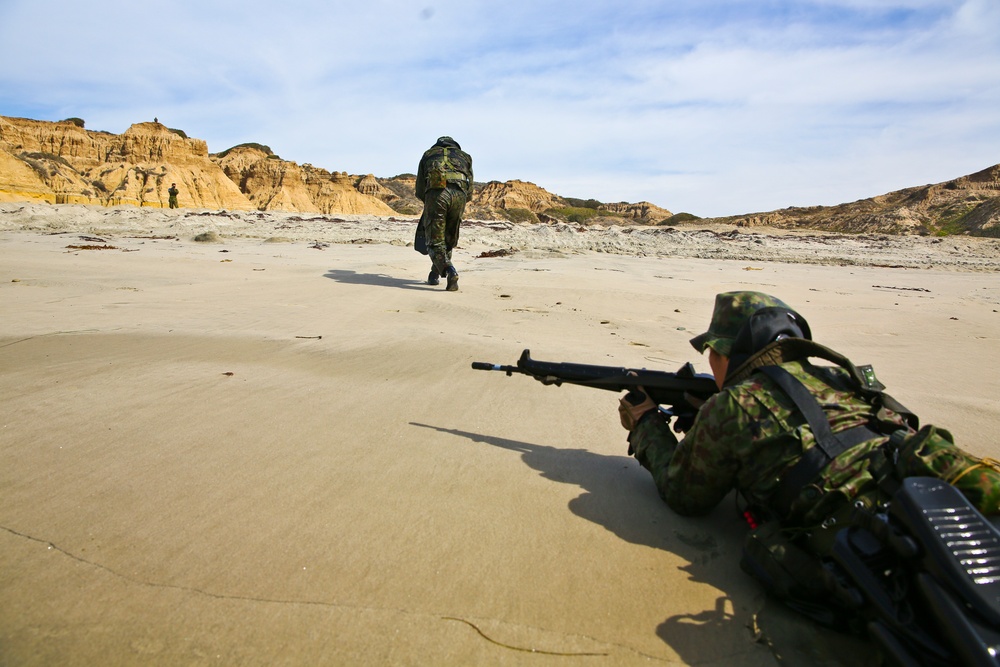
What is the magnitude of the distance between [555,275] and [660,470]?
21.9ft

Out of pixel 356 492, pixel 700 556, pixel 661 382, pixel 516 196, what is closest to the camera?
pixel 700 556

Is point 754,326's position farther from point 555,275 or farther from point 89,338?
point 555,275

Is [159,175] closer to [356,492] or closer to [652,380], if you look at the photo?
[356,492]

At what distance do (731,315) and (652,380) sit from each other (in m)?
0.37

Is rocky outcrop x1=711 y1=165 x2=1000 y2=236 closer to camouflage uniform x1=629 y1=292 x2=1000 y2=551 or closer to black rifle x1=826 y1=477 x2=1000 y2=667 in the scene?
camouflage uniform x1=629 y1=292 x2=1000 y2=551

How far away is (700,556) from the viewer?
168cm

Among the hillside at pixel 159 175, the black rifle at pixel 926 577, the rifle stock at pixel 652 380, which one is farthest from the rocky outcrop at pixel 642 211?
the black rifle at pixel 926 577

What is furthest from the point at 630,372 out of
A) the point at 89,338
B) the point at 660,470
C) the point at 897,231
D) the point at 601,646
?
the point at 897,231

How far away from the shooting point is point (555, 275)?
27.7ft

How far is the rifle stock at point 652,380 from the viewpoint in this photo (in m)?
2.06

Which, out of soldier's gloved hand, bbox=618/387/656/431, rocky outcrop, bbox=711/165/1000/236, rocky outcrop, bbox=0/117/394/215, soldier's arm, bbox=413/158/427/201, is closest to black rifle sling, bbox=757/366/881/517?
soldier's gloved hand, bbox=618/387/656/431

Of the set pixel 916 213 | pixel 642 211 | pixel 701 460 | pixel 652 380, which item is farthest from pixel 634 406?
pixel 642 211

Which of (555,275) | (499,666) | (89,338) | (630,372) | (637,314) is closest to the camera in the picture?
(499,666)

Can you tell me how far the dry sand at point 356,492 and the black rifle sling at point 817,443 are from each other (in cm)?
28
